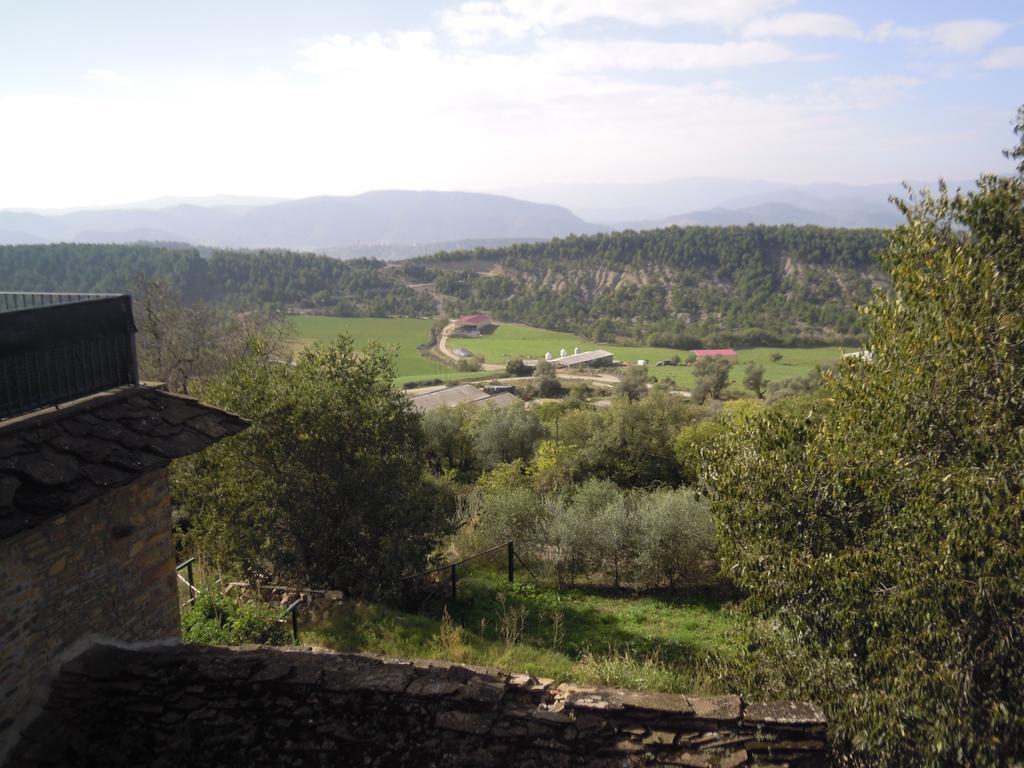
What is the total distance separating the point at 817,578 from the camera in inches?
257

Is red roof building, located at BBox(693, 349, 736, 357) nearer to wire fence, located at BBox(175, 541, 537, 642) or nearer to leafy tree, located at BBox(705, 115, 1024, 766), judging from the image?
wire fence, located at BBox(175, 541, 537, 642)

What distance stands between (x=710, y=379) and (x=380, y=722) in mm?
52520

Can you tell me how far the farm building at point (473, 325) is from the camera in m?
90.4

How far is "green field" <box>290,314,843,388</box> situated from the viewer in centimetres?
6559

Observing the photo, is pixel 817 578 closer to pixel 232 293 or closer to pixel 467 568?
pixel 467 568

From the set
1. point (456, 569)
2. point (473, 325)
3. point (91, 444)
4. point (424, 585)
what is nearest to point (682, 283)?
point (473, 325)

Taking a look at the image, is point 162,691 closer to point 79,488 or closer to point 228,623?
point 79,488

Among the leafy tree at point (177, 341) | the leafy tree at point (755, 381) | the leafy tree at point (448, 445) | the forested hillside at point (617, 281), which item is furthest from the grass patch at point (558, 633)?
the forested hillside at point (617, 281)

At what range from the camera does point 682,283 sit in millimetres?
104750

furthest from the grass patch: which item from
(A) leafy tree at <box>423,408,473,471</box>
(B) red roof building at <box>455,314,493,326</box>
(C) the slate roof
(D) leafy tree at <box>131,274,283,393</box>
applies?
(B) red roof building at <box>455,314,493,326</box>

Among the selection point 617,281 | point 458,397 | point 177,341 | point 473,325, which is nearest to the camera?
point 177,341

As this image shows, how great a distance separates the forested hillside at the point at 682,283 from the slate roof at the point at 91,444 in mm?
84095

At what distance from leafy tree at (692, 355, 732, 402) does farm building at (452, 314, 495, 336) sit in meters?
38.2

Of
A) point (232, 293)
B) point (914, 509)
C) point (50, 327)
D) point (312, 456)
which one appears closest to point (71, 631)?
point (50, 327)
